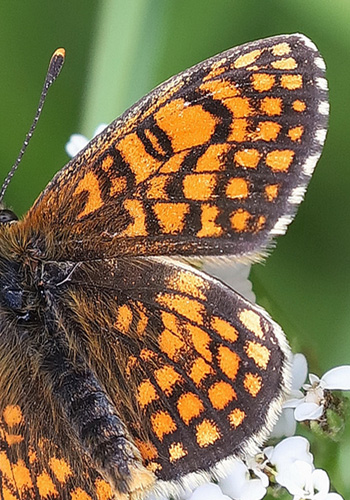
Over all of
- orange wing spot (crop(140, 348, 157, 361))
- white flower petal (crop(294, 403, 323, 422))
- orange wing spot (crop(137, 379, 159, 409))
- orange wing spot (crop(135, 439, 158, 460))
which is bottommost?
white flower petal (crop(294, 403, 323, 422))

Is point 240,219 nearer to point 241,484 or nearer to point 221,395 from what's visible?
point 221,395

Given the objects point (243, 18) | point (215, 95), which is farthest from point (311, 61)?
point (243, 18)

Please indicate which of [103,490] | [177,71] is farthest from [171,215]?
[177,71]

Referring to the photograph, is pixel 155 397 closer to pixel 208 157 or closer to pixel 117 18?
pixel 208 157

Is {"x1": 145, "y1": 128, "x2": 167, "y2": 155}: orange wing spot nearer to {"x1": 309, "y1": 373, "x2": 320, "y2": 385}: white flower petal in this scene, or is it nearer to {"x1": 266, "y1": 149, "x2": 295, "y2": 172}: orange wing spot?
{"x1": 266, "y1": 149, "x2": 295, "y2": 172}: orange wing spot

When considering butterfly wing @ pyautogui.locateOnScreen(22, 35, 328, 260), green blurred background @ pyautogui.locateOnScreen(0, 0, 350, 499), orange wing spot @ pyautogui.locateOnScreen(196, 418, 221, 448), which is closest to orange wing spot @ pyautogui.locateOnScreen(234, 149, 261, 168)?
butterfly wing @ pyautogui.locateOnScreen(22, 35, 328, 260)

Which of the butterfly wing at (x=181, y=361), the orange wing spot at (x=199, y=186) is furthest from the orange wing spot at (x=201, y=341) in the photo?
the orange wing spot at (x=199, y=186)
